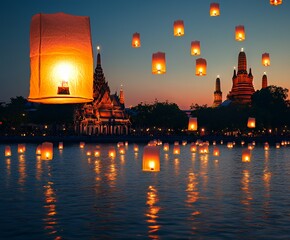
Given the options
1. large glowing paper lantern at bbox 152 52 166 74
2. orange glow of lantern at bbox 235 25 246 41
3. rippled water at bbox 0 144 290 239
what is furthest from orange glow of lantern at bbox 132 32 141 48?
rippled water at bbox 0 144 290 239

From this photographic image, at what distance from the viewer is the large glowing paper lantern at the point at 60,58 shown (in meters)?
5.45

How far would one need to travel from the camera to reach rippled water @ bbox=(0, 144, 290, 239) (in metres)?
11.8

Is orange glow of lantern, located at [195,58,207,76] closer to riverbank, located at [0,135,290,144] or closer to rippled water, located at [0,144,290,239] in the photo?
rippled water, located at [0,144,290,239]

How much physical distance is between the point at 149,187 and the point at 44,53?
625 inches

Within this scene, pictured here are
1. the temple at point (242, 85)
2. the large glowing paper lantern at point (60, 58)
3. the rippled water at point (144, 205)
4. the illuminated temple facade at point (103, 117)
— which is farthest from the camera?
the temple at point (242, 85)

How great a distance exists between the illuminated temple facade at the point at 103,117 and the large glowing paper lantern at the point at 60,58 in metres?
110

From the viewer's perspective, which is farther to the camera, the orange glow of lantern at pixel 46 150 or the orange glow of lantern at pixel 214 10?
the orange glow of lantern at pixel 46 150

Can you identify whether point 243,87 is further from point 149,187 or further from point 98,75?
point 149,187

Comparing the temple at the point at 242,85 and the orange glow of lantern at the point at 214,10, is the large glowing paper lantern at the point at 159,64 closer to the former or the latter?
the orange glow of lantern at the point at 214,10

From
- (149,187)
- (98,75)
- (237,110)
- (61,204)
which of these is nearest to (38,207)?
(61,204)

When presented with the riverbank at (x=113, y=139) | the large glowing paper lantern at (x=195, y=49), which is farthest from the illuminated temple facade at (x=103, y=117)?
the large glowing paper lantern at (x=195, y=49)

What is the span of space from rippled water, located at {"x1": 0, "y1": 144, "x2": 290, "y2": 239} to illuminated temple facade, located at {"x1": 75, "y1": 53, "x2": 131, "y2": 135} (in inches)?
3541

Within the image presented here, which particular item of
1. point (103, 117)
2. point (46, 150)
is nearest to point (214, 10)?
point (46, 150)

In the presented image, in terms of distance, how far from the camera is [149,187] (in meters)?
21.0
